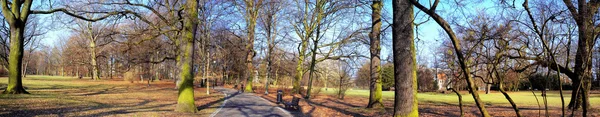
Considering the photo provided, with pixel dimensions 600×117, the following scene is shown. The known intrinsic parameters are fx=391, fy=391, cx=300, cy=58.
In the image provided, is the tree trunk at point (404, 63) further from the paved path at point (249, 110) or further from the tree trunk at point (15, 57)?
the tree trunk at point (15, 57)

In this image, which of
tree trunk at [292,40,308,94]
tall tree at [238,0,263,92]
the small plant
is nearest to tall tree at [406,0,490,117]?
tree trunk at [292,40,308,94]

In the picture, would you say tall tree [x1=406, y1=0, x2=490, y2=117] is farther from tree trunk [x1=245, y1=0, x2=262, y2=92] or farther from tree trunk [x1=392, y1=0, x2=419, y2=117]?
tree trunk [x1=245, y1=0, x2=262, y2=92]

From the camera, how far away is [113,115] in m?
9.89

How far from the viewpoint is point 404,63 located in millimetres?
7934

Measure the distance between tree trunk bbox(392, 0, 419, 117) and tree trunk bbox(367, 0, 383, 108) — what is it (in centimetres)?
622

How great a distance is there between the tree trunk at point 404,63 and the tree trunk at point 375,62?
20.4 feet

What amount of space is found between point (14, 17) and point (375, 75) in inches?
541

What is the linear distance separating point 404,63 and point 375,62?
7.32m

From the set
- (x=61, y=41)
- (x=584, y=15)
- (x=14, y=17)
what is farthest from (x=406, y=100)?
(x=61, y=41)

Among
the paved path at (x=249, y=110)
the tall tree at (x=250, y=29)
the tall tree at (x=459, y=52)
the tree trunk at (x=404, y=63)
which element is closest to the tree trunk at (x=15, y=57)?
the paved path at (x=249, y=110)

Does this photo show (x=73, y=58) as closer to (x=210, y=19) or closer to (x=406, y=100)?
(x=210, y=19)

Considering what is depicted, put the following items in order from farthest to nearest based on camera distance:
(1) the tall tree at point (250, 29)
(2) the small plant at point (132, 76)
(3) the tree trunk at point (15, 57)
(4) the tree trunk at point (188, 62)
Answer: (2) the small plant at point (132, 76) → (1) the tall tree at point (250, 29) → (3) the tree trunk at point (15, 57) → (4) the tree trunk at point (188, 62)

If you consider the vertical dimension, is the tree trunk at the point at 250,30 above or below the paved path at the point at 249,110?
above

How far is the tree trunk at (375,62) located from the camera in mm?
14680
